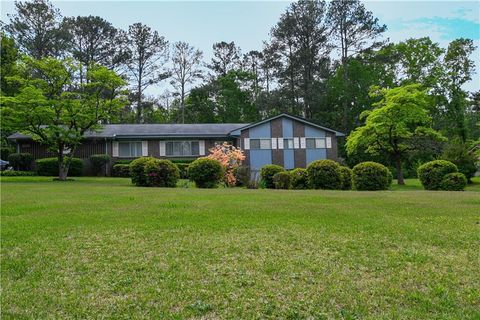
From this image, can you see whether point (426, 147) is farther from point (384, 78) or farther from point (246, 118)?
point (246, 118)

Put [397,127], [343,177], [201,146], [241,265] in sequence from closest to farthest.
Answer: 1. [241,265]
2. [343,177]
3. [397,127]
4. [201,146]

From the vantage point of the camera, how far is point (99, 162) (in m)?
25.3

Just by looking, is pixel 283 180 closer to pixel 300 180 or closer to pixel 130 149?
pixel 300 180

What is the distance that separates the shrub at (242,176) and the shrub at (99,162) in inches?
425

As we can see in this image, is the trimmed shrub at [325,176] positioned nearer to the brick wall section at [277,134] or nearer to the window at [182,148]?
the brick wall section at [277,134]

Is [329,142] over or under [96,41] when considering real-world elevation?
under

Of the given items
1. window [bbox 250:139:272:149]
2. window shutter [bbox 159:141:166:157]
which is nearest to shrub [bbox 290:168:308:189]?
window [bbox 250:139:272:149]

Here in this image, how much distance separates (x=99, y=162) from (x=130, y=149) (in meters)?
2.73

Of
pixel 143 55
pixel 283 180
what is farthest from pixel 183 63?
pixel 283 180

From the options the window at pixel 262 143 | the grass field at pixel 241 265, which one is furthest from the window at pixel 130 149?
the grass field at pixel 241 265

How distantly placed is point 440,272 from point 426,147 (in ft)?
68.1

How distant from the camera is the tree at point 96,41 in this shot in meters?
38.0

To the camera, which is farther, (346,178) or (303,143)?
(303,143)

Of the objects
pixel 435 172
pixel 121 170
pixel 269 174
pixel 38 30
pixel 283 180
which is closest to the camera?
pixel 435 172
